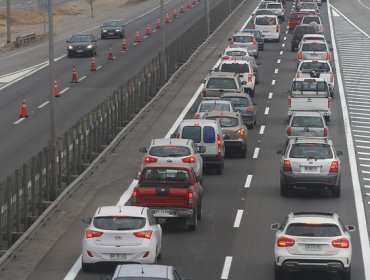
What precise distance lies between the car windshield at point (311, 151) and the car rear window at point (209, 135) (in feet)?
14.3

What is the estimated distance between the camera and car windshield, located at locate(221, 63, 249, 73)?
61.2 m

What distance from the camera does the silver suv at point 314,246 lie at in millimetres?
25875

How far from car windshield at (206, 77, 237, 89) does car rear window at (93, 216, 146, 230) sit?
28.3m

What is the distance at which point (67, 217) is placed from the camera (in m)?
34.3

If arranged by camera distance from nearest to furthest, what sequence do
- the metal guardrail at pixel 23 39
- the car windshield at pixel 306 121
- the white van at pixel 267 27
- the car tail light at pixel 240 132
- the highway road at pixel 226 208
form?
the highway road at pixel 226 208
the car tail light at pixel 240 132
the car windshield at pixel 306 121
the white van at pixel 267 27
the metal guardrail at pixel 23 39

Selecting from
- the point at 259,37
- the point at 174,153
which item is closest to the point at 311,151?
the point at 174,153

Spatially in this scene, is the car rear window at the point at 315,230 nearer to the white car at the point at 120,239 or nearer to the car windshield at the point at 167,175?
the white car at the point at 120,239

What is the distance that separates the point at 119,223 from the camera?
27047 millimetres

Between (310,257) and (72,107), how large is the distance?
3255cm

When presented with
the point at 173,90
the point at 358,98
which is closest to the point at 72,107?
the point at 173,90

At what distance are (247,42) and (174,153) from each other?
3995 cm

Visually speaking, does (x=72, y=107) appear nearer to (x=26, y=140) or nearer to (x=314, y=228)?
(x=26, y=140)

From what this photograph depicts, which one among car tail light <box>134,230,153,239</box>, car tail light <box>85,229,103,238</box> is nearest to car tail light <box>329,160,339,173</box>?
car tail light <box>134,230,153,239</box>

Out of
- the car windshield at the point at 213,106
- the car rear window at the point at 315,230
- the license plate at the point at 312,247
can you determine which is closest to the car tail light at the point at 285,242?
the car rear window at the point at 315,230
